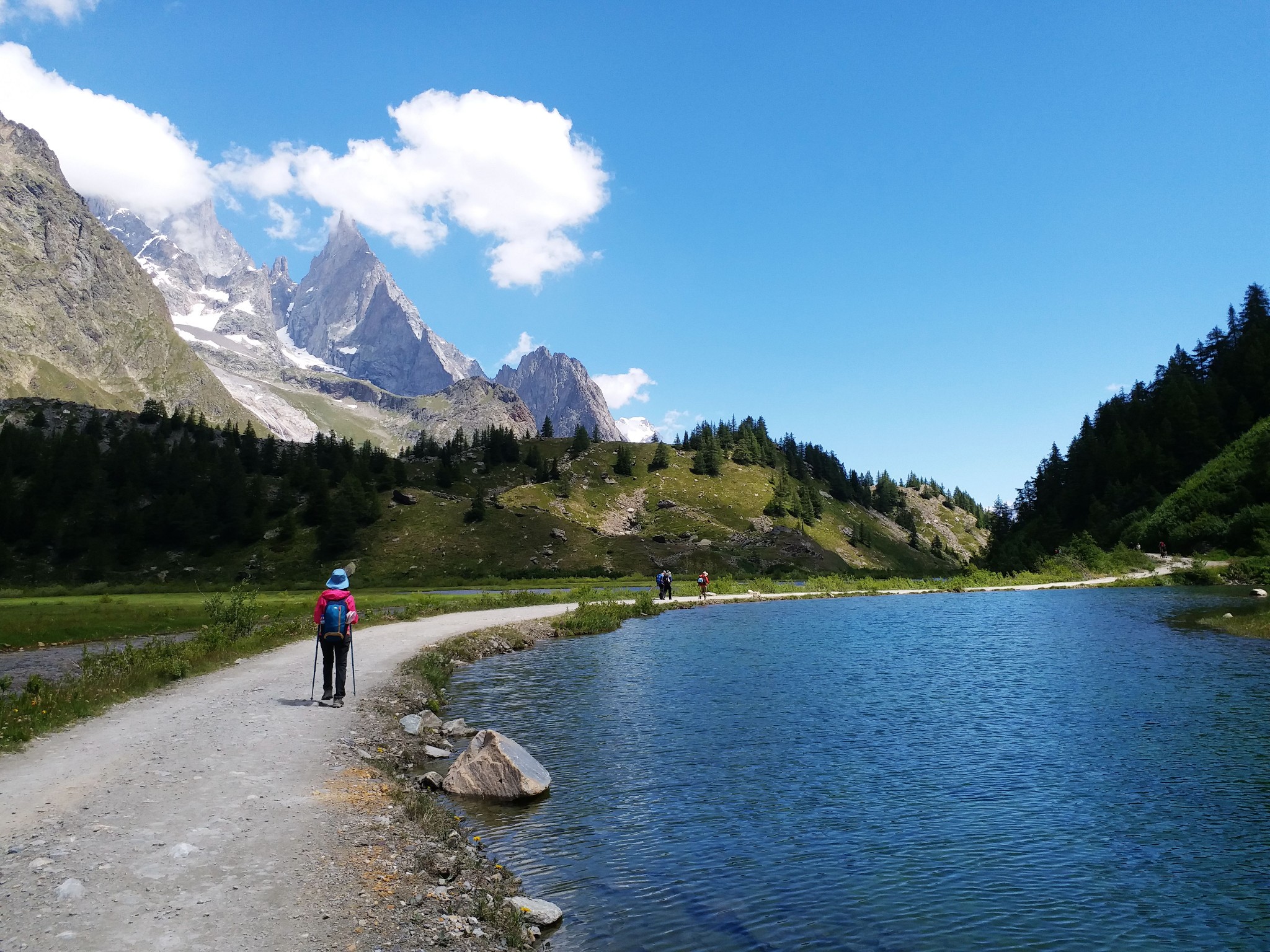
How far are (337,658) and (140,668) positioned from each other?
8.84m

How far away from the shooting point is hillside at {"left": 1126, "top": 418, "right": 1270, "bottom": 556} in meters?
91.8

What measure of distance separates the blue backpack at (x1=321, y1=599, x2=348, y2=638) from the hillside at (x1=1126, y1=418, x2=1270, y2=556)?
101 meters

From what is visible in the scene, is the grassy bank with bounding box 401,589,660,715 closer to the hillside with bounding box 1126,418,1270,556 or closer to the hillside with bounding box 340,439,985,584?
the hillside with bounding box 340,439,985,584

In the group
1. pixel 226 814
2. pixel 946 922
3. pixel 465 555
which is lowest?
pixel 946 922

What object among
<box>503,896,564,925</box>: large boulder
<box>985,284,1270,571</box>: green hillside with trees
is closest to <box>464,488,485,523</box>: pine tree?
<box>985,284,1270,571</box>: green hillside with trees

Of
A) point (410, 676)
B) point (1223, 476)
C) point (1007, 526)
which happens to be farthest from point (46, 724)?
point (1007, 526)

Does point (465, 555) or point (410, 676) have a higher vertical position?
point (465, 555)

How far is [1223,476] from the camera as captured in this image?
99.9 meters

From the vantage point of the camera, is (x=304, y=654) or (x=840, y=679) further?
(x=304, y=654)

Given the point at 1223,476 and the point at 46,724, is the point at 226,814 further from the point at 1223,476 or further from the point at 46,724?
the point at 1223,476

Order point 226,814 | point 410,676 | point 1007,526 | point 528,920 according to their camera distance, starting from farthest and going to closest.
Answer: point 1007,526, point 410,676, point 226,814, point 528,920

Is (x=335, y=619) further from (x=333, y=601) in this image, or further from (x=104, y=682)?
(x=104, y=682)

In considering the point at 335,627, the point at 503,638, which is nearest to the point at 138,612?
the point at 503,638

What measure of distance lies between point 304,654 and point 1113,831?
102 ft
